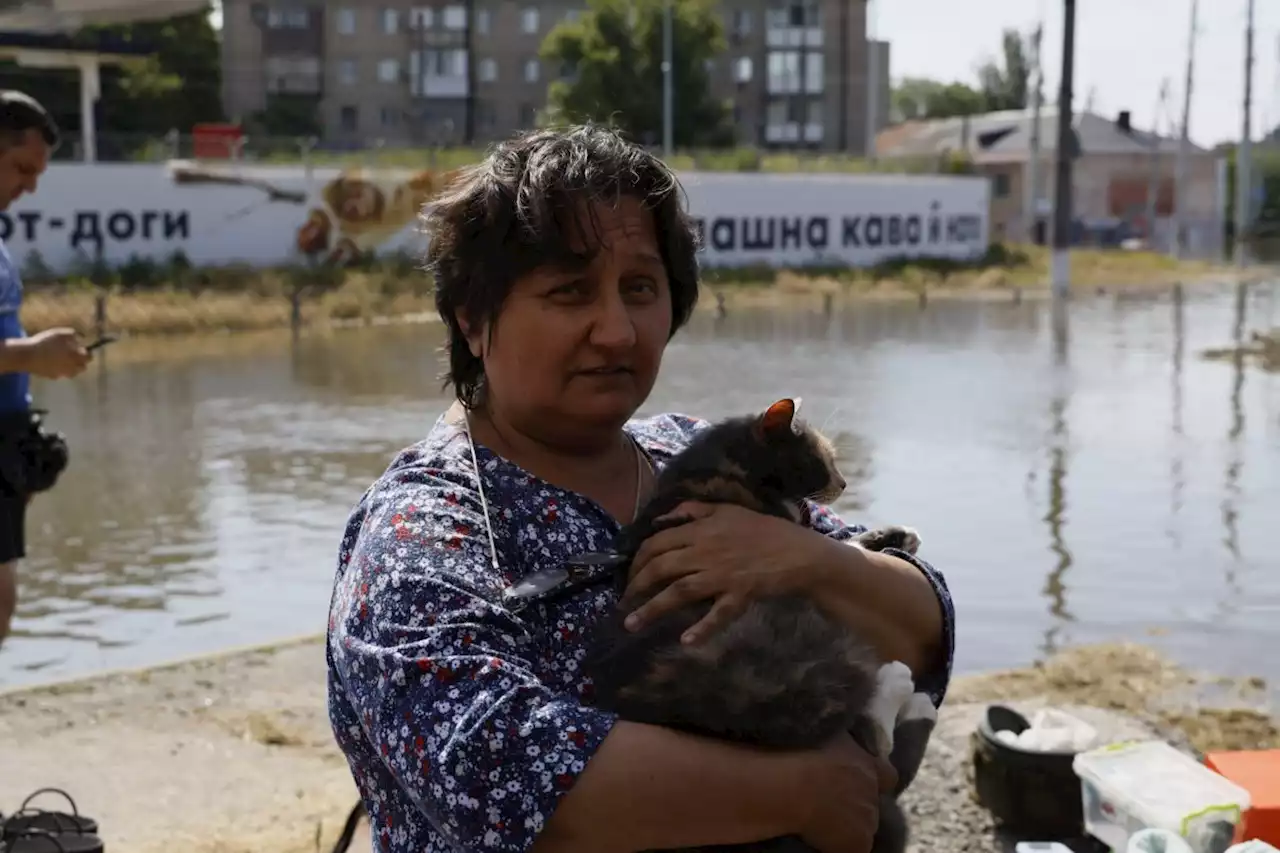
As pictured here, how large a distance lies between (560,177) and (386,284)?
25.6 metres

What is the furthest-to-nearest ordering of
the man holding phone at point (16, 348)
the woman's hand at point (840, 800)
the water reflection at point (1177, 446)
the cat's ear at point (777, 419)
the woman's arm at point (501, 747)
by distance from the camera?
the water reflection at point (1177, 446)
the man holding phone at point (16, 348)
the cat's ear at point (777, 419)
the woman's hand at point (840, 800)
the woman's arm at point (501, 747)

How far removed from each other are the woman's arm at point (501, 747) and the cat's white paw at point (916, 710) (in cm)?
37

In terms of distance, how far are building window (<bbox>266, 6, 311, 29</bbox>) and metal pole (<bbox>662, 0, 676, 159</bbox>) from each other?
18.2 metres

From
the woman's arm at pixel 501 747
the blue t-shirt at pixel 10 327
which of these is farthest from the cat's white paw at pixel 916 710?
the blue t-shirt at pixel 10 327

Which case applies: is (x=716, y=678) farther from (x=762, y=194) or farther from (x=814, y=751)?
(x=762, y=194)

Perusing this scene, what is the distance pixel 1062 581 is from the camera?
794 cm

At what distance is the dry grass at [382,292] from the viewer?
22.1 m

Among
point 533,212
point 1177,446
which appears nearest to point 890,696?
point 533,212

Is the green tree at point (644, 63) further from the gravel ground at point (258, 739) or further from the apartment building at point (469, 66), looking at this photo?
the gravel ground at point (258, 739)

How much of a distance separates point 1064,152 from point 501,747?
29.2 metres

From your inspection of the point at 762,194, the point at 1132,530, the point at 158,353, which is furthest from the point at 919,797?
the point at 762,194

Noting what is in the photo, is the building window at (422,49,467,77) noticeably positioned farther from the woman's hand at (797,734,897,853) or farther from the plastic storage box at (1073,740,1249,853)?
the woman's hand at (797,734,897,853)

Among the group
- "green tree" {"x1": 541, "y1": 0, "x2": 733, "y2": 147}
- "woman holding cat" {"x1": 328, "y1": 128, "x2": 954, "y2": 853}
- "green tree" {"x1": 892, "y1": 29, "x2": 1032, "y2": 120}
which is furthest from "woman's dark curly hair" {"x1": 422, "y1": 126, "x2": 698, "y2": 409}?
"green tree" {"x1": 892, "y1": 29, "x2": 1032, "y2": 120}

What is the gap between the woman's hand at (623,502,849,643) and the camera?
79.5 inches
